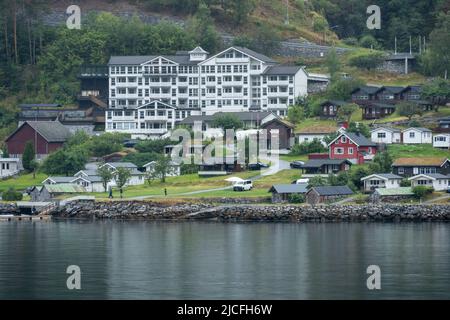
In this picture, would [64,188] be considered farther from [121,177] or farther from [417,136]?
[417,136]

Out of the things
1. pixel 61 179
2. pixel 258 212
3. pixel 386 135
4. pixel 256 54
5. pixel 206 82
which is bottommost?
pixel 258 212

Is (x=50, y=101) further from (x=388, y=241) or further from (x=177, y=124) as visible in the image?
(x=388, y=241)

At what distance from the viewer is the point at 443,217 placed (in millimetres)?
73875

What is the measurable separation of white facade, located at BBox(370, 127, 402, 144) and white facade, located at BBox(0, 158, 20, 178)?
75.0ft

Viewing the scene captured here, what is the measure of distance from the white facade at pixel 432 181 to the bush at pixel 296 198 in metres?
6.32

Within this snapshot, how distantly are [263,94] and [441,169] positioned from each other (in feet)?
85.5

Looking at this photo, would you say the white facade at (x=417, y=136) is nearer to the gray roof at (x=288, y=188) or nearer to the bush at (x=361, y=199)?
the bush at (x=361, y=199)

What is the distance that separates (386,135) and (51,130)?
23.0 metres

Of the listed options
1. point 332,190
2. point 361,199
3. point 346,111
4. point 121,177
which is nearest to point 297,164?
point 332,190

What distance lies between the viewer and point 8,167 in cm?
9231

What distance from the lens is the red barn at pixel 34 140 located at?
313 ft

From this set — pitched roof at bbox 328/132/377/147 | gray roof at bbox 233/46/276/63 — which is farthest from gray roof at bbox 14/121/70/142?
pitched roof at bbox 328/132/377/147

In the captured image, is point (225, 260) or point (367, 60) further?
point (367, 60)
